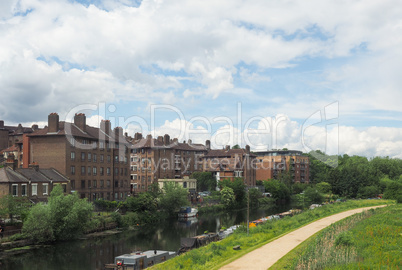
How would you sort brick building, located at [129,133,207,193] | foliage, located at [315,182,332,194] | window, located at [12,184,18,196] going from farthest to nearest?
foliage, located at [315,182,332,194] → brick building, located at [129,133,207,193] → window, located at [12,184,18,196]

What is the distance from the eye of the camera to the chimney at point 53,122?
6335 cm

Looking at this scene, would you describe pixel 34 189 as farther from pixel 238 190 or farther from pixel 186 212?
pixel 238 190

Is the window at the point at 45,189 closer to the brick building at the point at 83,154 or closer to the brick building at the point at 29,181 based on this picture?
the brick building at the point at 29,181

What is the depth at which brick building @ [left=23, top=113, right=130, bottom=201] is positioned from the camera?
6284 centimetres

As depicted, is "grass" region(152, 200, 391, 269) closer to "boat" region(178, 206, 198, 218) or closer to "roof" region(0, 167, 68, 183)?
"boat" region(178, 206, 198, 218)

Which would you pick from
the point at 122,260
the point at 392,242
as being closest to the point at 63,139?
the point at 122,260

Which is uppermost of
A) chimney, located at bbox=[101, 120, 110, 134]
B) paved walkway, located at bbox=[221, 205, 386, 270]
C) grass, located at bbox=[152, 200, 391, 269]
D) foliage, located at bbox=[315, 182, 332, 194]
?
chimney, located at bbox=[101, 120, 110, 134]

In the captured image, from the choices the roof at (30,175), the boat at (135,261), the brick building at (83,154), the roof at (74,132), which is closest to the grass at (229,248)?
the boat at (135,261)

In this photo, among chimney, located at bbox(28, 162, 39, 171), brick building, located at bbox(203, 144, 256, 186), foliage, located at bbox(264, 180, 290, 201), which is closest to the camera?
chimney, located at bbox(28, 162, 39, 171)

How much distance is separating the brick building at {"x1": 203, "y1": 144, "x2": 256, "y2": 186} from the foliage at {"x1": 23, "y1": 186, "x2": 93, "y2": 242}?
202ft

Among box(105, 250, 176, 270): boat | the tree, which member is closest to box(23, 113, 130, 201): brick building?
the tree

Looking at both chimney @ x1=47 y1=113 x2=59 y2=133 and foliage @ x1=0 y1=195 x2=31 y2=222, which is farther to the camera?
chimney @ x1=47 y1=113 x2=59 y2=133

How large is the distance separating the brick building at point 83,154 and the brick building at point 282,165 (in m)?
66.7

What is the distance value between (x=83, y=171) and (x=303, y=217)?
38.3m
